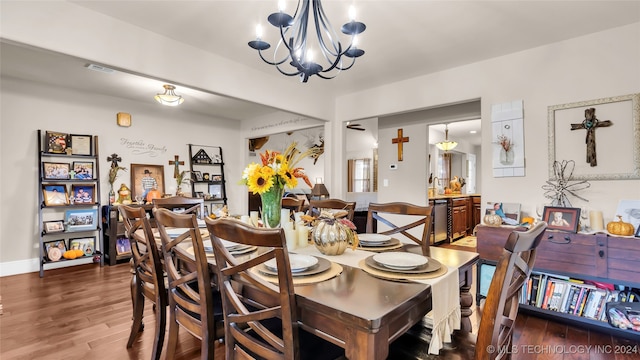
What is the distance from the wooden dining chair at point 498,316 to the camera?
91 cm

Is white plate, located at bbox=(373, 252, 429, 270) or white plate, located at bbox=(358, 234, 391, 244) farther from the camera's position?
white plate, located at bbox=(358, 234, 391, 244)

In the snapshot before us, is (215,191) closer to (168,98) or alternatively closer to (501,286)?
(168,98)

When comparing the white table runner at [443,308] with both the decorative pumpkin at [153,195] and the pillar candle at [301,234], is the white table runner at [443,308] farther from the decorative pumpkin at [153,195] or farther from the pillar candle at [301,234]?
the decorative pumpkin at [153,195]

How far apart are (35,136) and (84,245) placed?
1.54m

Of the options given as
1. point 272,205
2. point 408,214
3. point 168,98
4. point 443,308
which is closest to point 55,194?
point 168,98

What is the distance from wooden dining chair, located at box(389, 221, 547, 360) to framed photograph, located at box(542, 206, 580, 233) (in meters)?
1.68

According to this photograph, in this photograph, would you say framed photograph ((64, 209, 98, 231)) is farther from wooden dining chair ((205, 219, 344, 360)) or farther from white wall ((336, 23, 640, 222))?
white wall ((336, 23, 640, 222))

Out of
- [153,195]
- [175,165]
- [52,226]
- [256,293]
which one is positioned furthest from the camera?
[175,165]

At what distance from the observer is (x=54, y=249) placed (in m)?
3.84

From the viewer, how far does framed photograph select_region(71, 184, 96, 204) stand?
13.5ft

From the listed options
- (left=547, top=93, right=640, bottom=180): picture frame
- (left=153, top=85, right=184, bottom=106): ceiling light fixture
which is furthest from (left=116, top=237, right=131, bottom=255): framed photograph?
(left=547, top=93, right=640, bottom=180): picture frame

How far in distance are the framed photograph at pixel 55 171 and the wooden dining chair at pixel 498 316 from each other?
15.4 feet

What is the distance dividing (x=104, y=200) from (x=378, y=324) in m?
4.87

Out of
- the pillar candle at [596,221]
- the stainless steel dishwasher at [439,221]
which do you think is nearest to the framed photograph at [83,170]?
the stainless steel dishwasher at [439,221]
